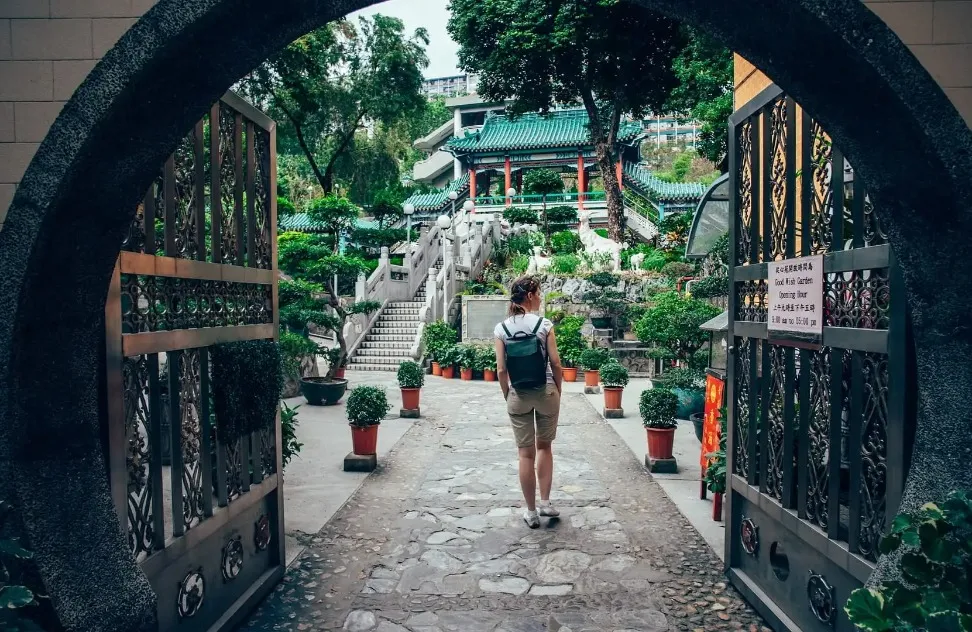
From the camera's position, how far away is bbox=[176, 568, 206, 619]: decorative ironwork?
2885 mm

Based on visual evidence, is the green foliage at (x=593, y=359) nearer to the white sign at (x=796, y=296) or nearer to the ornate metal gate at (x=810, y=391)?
the ornate metal gate at (x=810, y=391)

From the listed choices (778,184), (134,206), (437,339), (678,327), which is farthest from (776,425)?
(437,339)

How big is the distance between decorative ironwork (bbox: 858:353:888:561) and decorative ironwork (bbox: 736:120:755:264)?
4.46ft

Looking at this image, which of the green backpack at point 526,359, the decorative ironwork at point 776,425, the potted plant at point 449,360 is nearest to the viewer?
the decorative ironwork at point 776,425

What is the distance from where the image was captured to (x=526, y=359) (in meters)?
4.61

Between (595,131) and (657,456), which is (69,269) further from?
(595,131)

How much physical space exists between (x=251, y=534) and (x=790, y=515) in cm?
270

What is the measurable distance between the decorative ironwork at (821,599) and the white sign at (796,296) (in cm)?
103

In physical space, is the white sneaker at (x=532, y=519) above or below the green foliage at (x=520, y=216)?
below

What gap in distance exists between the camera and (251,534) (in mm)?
3658

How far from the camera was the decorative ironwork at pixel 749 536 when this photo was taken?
359 centimetres

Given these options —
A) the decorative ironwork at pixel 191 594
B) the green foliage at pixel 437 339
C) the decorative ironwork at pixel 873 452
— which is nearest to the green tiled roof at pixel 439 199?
the green foliage at pixel 437 339

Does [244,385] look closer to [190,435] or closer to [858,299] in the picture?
[190,435]

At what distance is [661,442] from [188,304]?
471 cm
